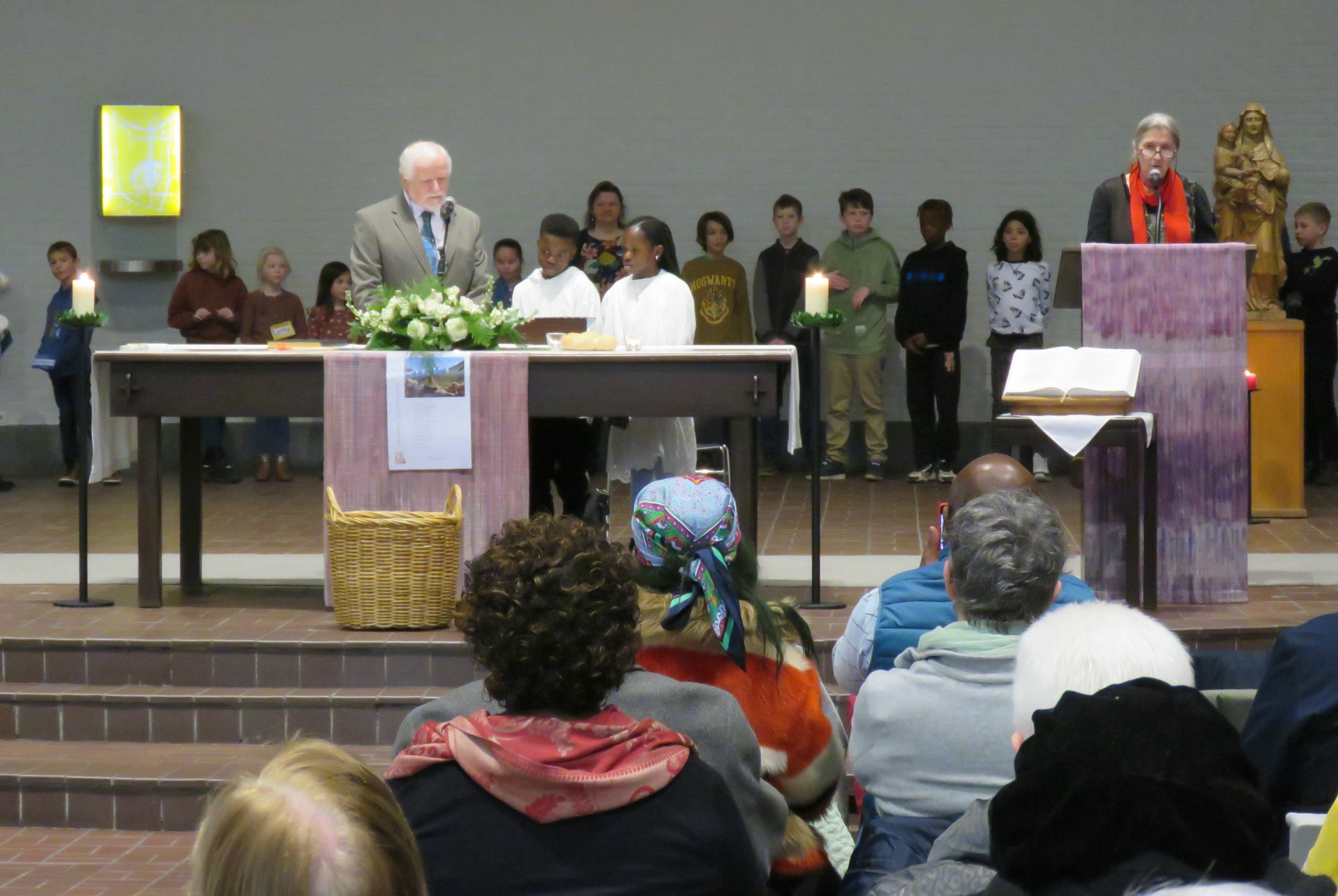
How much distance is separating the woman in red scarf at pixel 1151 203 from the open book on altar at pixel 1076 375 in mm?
544

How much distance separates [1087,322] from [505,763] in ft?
12.5

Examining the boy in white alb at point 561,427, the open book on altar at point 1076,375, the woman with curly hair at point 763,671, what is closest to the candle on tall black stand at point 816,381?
the open book on altar at point 1076,375

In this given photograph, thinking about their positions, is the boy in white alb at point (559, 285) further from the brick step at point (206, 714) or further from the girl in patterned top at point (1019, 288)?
the girl in patterned top at point (1019, 288)

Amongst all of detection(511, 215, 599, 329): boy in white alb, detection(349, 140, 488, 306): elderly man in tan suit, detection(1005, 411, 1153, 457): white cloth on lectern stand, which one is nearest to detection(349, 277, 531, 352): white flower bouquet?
detection(349, 140, 488, 306): elderly man in tan suit

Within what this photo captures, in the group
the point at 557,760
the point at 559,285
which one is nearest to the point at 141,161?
the point at 559,285

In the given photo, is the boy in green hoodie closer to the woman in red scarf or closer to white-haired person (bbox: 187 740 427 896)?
the woman in red scarf

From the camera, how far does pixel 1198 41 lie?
1004 cm

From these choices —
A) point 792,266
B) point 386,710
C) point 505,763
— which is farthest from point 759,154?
point 505,763

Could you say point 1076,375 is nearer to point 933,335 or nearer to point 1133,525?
point 1133,525

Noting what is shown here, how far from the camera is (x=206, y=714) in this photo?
4.78m

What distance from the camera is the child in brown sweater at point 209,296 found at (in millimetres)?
9820

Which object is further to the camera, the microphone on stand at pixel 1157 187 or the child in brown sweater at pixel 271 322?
the child in brown sweater at pixel 271 322

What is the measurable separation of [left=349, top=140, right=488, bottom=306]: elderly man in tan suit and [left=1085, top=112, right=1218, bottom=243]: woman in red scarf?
2.29m

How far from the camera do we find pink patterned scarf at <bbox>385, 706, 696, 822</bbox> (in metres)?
1.92
